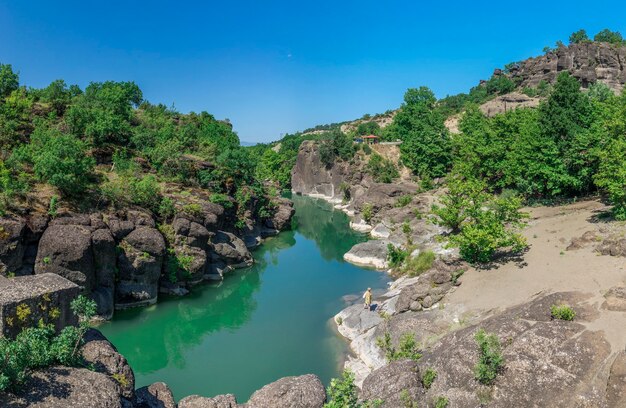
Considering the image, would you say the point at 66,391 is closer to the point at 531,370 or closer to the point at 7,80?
the point at 531,370

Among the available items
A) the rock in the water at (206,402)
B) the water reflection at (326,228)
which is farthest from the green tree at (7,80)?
the rock in the water at (206,402)

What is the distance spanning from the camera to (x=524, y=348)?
42.6 feet

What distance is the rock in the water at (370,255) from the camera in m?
32.0

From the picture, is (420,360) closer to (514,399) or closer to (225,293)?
(514,399)

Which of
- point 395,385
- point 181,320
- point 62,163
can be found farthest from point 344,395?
point 62,163

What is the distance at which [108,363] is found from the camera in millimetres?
10609

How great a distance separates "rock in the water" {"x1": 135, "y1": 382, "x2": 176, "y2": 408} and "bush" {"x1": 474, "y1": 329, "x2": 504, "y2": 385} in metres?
9.19

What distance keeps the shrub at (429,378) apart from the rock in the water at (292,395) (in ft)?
11.1

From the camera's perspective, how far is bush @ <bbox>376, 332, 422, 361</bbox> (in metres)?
15.8

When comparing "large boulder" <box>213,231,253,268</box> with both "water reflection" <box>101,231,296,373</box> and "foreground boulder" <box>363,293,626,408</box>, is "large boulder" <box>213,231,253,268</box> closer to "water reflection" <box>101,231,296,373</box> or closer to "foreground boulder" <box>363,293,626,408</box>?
"water reflection" <box>101,231,296,373</box>

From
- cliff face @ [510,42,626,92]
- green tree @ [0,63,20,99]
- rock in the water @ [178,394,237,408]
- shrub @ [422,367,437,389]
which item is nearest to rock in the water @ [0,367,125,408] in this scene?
rock in the water @ [178,394,237,408]

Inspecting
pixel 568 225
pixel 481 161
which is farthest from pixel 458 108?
pixel 568 225

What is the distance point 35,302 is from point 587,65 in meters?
89.1

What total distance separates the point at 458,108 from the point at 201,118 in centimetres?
5568
